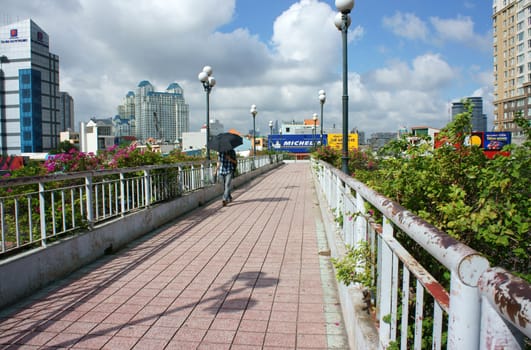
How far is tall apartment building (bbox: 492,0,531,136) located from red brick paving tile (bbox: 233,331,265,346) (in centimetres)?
9746

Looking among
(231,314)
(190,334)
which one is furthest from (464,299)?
(231,314)

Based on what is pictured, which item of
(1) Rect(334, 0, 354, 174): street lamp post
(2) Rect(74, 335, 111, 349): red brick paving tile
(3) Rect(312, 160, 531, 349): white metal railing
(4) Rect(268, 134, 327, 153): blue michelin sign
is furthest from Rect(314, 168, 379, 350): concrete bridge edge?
(4) Rect(268, 134, 327, 153): blue michelin sign

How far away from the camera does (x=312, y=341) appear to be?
3438 millimetres

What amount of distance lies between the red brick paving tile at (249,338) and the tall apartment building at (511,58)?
9746 centimetres

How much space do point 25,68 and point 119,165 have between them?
119537 mm

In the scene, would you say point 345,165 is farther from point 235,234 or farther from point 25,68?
point 25,68

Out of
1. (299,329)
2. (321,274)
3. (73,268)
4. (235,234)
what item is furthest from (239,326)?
(235,234)

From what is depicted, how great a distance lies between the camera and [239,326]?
12.2ft

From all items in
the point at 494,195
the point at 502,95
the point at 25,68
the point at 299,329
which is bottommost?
the point at 299,329

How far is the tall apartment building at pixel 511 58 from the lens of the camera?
3536 inches

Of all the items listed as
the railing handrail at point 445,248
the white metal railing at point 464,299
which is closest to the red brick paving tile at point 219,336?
the white metal railing at point 464,299

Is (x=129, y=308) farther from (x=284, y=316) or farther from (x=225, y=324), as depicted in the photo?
(x=284, y=316)

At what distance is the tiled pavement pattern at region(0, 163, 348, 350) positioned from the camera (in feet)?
11.5

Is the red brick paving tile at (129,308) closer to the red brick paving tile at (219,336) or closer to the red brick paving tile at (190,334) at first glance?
the red brick paving tile at (190,334)
